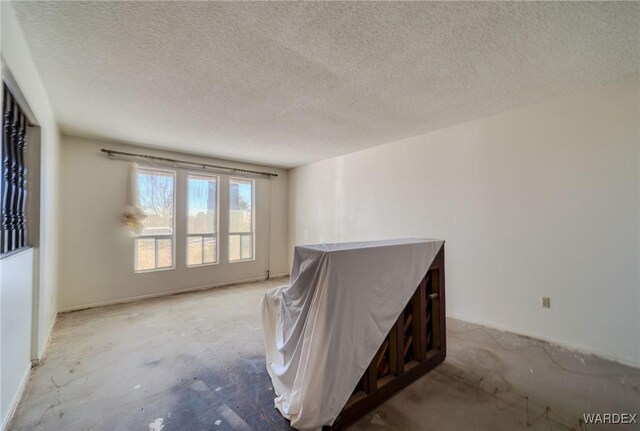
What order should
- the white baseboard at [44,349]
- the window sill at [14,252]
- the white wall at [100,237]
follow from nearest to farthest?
the window sill at [14,252]
the white baseboard at [44,349]
the white wall at [100,237]

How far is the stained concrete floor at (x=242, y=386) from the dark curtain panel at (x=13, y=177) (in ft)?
3.68

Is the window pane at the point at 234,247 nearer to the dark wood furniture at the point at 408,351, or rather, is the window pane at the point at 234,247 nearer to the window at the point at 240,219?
the window at the point at 240,219

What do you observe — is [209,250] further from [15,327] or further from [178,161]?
[15,327]

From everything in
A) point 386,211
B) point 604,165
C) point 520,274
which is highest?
point 604,165

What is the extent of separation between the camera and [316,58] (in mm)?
2053

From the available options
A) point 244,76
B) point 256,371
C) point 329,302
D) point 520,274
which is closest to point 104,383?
point 256,371

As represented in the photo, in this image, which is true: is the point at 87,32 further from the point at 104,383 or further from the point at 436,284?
the point at 436,284

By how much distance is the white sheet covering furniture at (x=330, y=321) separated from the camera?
1.53 meters

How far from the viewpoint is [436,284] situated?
2352 millimetres

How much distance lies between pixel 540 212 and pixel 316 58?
2715 millimetres

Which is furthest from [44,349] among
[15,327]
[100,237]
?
[100,237]

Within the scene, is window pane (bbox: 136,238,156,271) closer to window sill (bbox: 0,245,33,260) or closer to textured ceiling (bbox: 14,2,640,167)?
textured ceiling (bbox: 14,2,640,167)

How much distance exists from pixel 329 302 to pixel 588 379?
88.2 inches

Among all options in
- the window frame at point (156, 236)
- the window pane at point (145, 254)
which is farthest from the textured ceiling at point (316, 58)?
the window pane at point (145, 254)
